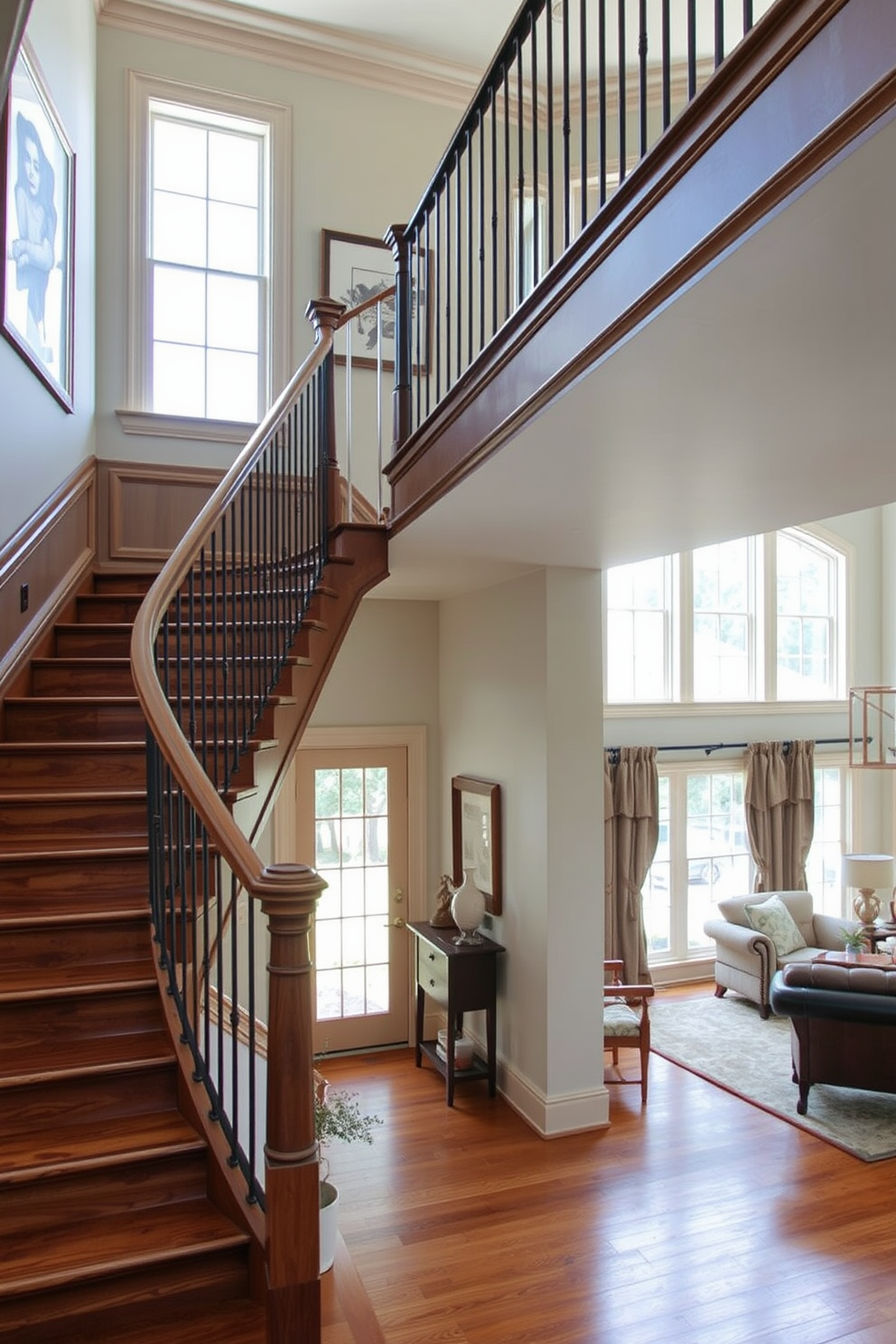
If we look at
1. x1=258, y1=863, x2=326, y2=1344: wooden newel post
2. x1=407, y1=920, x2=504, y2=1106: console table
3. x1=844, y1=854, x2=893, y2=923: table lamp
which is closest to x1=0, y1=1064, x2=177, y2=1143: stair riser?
x1=258, y1=863, x2=326, y2=1344: wooden newel post

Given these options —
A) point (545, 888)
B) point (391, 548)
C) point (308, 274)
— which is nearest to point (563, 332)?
point (391, 548)

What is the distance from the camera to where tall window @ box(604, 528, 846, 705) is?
785 centimetres

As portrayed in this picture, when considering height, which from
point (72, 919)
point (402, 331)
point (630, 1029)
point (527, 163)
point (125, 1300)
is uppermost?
point (527, 163)

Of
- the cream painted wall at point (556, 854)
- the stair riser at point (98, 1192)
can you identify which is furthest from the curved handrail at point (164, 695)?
the cream painted wall at point (556, 854)

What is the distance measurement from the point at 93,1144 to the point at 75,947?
26.6 inches

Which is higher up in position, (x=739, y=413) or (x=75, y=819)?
(x=739, y=413)

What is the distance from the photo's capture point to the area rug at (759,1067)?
484cm

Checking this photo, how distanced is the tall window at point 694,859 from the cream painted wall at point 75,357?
5281 mm

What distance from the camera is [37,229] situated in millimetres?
4117

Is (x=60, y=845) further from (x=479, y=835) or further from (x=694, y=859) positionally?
(x=694, y=859)

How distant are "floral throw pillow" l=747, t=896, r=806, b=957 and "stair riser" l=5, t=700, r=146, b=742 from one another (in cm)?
528

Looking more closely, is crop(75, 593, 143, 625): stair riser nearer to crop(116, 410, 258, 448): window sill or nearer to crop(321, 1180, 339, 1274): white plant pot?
crop(116, 410, 258, 448): window sill

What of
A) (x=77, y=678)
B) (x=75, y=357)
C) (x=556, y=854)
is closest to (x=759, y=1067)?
(x=556, y=854)

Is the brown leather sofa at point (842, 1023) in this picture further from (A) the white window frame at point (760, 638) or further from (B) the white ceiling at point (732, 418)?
(A) the white window frame at point (760, 638)
